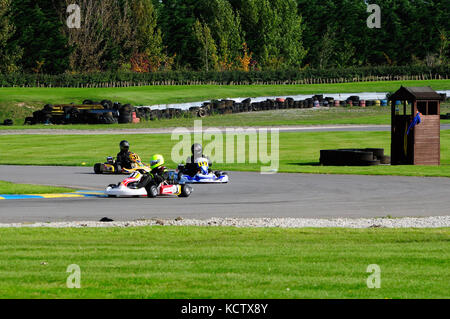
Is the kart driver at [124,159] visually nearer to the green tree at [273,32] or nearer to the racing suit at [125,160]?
the racing suit at [125,160]

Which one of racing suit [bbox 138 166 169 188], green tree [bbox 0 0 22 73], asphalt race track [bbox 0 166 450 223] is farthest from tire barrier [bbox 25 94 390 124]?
racing suit [bbox 138 166 169 188]

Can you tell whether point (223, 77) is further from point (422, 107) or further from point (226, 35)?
point (422, 107)

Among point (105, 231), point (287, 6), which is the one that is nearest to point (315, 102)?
point (287, 6)

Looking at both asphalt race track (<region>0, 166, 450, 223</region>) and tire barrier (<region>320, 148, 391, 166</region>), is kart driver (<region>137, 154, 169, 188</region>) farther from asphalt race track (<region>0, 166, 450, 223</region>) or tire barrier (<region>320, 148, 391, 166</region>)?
tire barrier (<region>320, 148, 391, 166</region>)

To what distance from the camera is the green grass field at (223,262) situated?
31.9 feet

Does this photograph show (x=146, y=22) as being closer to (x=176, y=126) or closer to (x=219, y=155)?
(x=176, y=126)

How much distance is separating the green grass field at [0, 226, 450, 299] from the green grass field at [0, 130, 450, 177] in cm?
1522

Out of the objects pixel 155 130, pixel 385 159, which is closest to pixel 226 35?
pixel 155 130

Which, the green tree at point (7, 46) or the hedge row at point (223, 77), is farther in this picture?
the green tree at point (7, 46)

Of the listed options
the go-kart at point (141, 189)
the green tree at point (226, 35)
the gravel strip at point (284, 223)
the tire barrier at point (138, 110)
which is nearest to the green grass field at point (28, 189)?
the go-kart at point (141, 189)

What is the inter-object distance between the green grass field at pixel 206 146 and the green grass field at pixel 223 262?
15.2m

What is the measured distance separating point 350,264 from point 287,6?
387 ft

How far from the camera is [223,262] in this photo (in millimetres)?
11797

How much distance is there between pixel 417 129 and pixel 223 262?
70.5 feet
